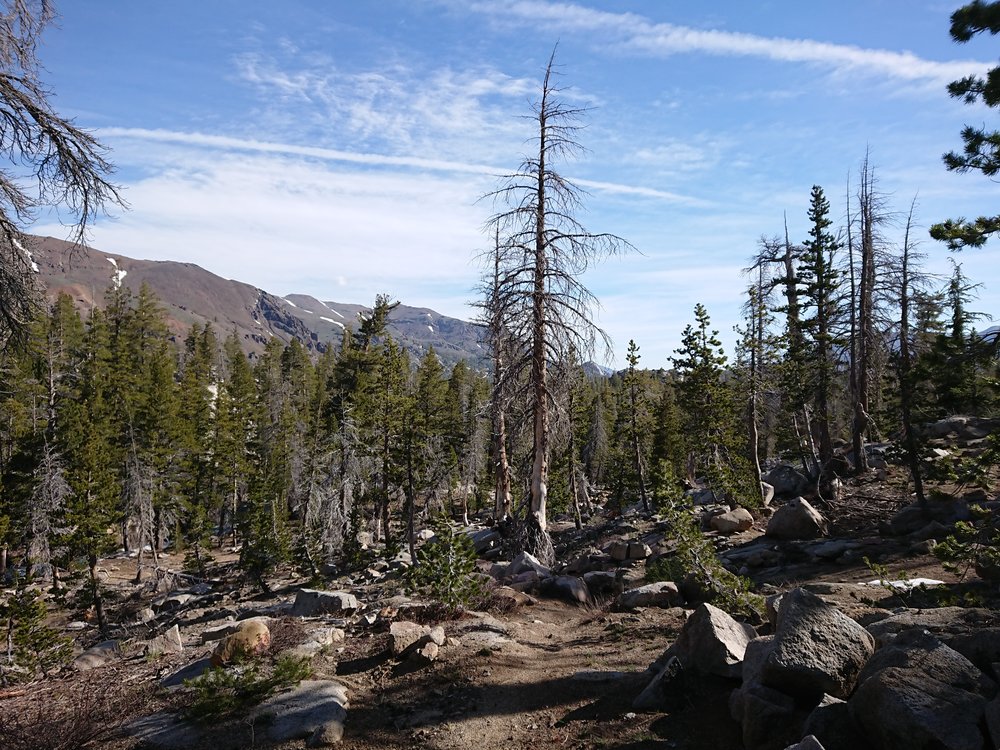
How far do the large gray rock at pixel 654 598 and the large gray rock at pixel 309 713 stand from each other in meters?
5.97

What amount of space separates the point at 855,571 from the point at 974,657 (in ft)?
28.6

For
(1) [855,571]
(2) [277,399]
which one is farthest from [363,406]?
(2) [277,399]

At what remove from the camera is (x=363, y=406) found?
2664 centimetres

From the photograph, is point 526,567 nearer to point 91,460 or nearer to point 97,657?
point 97,657

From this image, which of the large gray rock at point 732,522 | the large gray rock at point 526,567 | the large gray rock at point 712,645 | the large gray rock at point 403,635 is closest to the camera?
the large gray rock at point 712,645

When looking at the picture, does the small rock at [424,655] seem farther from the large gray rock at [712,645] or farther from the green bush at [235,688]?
the large gray rock at [712,645]

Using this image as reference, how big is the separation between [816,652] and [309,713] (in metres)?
5.35

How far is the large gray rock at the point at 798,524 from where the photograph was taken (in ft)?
52.6

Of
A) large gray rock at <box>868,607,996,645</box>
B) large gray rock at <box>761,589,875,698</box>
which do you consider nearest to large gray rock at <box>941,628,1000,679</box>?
large gray rock at <box>868,607,996,645</box>

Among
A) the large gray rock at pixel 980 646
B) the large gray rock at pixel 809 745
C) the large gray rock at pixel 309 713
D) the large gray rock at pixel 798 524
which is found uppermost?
the large gray rock at pixel 980 646

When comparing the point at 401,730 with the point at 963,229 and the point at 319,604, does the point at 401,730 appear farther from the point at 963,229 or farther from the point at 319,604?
the point at 963,229

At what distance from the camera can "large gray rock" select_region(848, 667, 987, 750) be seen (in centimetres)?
411

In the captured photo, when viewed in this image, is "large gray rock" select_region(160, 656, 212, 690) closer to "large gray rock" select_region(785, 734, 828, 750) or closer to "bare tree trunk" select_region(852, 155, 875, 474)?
"large gray rock" select_region(785, 734, 828, 750)

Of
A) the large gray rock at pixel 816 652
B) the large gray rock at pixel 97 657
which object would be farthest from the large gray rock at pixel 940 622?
the large gray rock at pixel 97 657
